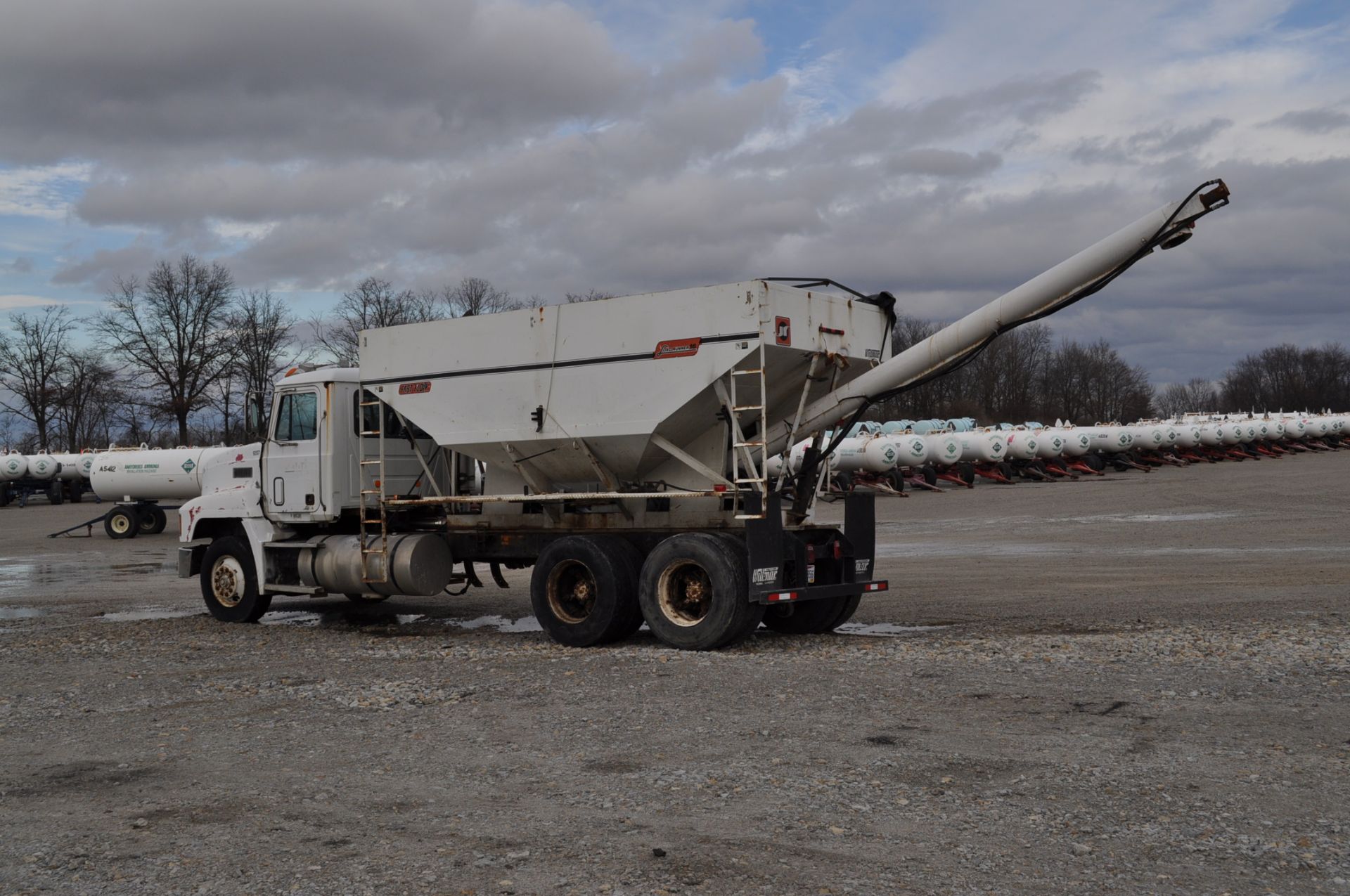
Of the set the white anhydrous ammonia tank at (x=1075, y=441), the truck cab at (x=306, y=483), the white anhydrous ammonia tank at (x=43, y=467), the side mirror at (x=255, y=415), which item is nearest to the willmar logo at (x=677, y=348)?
the truck cab at (x=306, y=483)

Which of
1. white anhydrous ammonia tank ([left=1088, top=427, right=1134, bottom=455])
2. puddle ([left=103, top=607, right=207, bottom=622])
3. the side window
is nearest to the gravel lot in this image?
puddle ([left=103, top=607, right=207, bottom=622])

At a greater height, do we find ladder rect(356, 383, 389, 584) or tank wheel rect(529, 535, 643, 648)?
ladder rect(356, 383, 389, 584)

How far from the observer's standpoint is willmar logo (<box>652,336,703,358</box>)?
445 inches

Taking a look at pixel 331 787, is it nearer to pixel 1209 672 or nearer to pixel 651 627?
pixel 651 627

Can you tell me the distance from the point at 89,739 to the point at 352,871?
3.92 meters

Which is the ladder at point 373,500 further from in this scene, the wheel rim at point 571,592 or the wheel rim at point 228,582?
the wheel rim at point 571,592

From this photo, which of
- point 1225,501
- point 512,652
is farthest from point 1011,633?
point 1225,501

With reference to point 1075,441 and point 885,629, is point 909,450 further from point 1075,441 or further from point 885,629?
point 885,629

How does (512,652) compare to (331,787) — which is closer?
(331,787)

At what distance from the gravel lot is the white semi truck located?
2.40 feet

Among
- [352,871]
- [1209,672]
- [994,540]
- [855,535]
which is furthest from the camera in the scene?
[994,540]

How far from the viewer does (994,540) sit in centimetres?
2544

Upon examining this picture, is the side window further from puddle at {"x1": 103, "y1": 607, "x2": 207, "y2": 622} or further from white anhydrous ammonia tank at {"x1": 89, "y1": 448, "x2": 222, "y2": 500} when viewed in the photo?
white anhydrous ammonia tank at {"x1": 89, "y1": 448, "x2": 222, "y2": 500}

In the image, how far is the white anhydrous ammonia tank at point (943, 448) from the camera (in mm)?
44500
